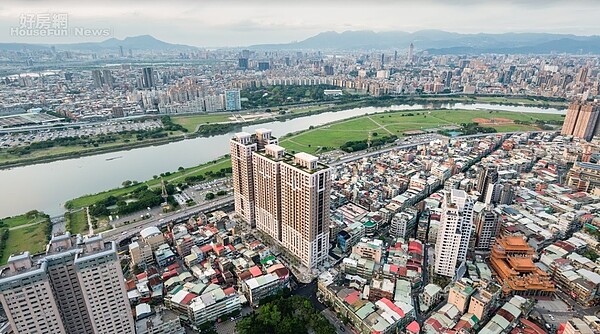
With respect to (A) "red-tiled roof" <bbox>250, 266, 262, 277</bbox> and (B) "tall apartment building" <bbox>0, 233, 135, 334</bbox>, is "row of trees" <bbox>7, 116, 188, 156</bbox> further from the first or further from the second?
(B) "tall apartment building" <bbox>0, 233, 135, 334</bbox>

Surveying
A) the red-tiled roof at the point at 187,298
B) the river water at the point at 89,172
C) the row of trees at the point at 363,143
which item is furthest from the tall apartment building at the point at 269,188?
the row of trees at the point at 363,143

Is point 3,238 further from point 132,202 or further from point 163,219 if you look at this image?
point 163,219

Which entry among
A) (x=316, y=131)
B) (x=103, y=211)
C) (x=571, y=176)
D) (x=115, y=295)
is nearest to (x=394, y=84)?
(x=316, y=131)

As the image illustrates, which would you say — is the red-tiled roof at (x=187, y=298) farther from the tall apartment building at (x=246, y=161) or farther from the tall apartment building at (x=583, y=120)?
the tall apartment building at (x=583, y=120)

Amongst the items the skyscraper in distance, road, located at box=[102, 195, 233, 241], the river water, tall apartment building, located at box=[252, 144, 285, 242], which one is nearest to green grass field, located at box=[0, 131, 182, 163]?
the river water

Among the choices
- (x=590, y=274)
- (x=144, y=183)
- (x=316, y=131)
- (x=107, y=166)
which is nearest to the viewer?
(x=590, y=274)

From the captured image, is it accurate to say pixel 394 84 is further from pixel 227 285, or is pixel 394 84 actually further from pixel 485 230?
pixel 227 285
